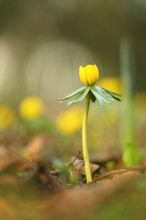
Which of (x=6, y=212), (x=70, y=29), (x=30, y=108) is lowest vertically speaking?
(x=6, y=212)

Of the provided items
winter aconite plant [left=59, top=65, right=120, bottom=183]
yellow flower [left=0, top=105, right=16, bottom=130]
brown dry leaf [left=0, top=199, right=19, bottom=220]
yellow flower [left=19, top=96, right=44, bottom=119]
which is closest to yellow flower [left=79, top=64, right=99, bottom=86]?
winter aconite plant [left=59, top=65, right=120, bottom=183]

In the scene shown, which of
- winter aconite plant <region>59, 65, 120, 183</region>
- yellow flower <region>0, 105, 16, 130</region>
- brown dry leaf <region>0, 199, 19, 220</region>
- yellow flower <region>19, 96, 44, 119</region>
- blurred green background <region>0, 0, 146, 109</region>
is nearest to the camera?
brown dry leaf <region>0, 199, 19, 220</region>

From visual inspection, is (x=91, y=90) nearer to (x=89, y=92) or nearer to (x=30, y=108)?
(x=89, y=92)

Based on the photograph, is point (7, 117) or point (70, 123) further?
point (70, 123)

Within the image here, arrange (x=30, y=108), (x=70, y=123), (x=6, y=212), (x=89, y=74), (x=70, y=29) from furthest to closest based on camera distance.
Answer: (x=70, y=29) < (x=70, y=123) < (x=30, y=108) < (x=89, y=74) < (x=6, y=212)

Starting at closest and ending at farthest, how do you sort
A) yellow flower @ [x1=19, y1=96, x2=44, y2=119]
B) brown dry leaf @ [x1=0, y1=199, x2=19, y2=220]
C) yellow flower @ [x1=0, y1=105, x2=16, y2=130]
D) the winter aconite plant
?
brown dry leaf @ [x1=0, y1=199, x2=19, y2=220] < the winter aconite plant < yellow flower @ [x1=0, y1=105, x2=16, y2=130] < yellow flower @ [x1=19, y1=96, x2=44, y2=119]

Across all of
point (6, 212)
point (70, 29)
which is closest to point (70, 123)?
point (6, 212)

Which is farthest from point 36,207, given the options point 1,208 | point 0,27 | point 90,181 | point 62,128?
point 0,27

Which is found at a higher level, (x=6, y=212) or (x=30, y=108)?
(x=30, y=108)

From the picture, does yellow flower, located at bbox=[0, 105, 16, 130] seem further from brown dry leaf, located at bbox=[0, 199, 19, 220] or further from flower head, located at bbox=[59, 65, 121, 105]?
brown dry leaf, located at bbox=[0, 199, 19, 220]

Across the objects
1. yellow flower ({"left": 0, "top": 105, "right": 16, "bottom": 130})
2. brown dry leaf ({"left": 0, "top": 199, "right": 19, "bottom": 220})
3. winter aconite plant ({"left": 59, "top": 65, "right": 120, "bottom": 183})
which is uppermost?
winter aconite plant ({"left": 59, "top": 65, "right": 120, "bottom": 183})

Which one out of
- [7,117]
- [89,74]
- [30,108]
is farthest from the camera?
[30,108]
